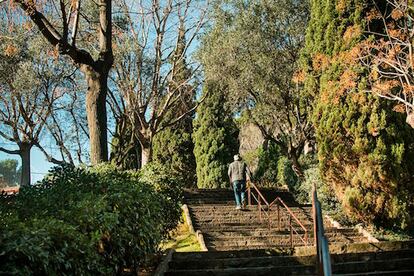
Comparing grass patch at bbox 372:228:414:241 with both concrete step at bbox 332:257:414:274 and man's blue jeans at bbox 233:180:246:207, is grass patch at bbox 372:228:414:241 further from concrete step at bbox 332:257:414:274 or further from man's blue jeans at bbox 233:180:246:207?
concrete step at bbox 332:257:414:274

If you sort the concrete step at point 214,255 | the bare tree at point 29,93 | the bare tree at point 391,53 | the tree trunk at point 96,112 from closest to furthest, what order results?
1. the concrete step at point 214,255
2. the tree trunk at point 96,112
3. the bare tree at point 391,53
4. the bare tree at point 29,93

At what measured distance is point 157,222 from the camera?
825cm

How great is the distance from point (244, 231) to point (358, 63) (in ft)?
18.8

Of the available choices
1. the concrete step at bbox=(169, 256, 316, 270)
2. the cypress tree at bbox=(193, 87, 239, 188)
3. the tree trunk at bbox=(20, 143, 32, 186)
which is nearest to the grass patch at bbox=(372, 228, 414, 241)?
the concrete step at bbox=(169, 256, 316, 270)

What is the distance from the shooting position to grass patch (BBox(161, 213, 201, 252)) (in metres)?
13.3

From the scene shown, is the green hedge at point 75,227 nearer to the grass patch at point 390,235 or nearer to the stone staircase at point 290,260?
the stone staircase at point 290,260

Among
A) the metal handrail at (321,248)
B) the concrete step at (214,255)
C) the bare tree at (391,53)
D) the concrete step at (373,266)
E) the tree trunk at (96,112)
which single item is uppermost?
the bare tree at (391,53)

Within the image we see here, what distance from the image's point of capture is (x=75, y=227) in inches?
178

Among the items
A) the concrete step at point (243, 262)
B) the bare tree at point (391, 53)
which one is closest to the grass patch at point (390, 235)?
the bare tree at point (391, 53)

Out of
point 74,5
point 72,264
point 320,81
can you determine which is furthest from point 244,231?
point 72,264

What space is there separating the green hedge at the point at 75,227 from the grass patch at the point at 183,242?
16.6 ft

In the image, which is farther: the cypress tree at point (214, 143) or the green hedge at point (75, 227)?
the cypress tree at point (214, 143)

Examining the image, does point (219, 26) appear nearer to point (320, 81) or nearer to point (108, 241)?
point (320, 81)

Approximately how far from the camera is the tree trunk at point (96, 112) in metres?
11.9
